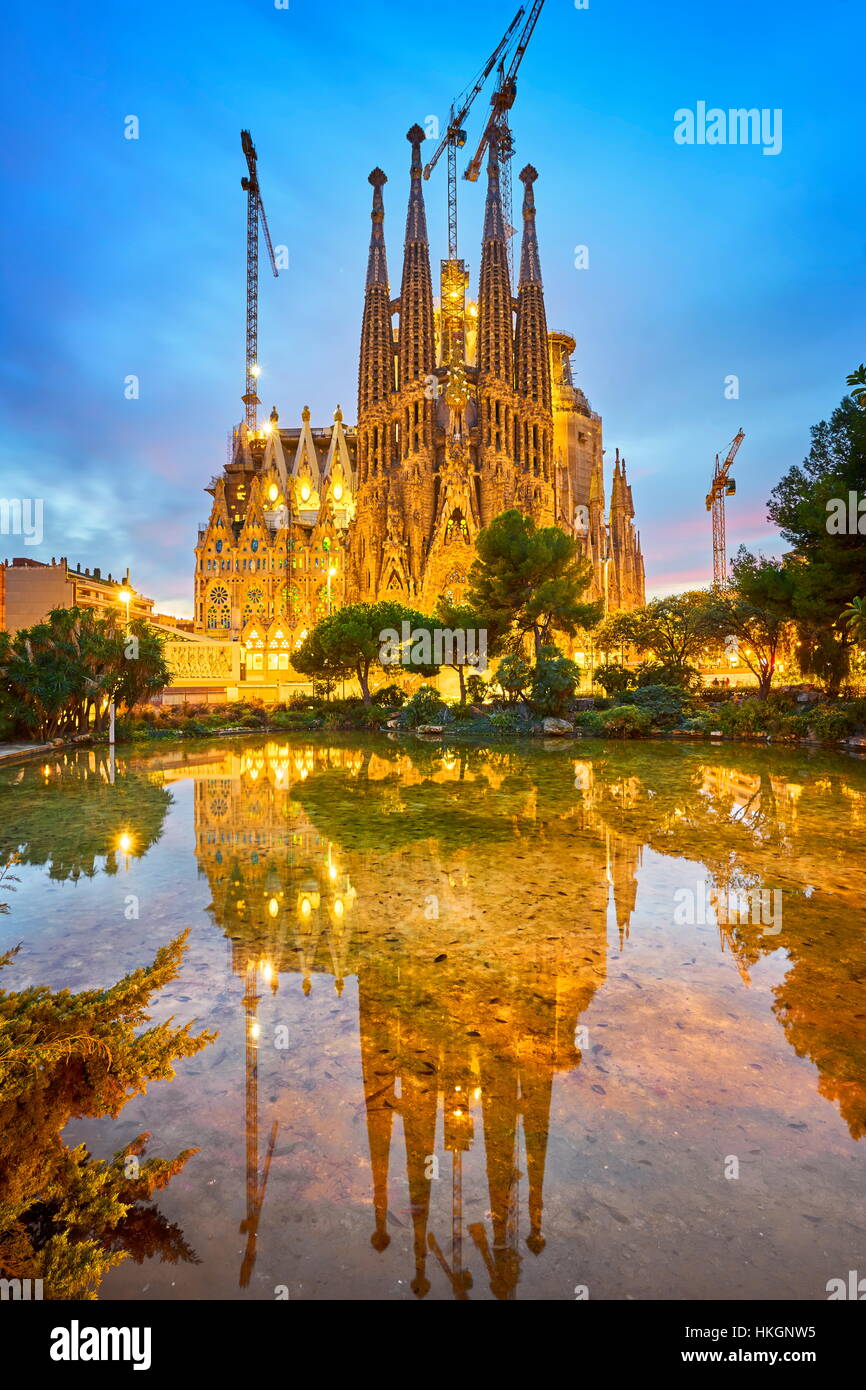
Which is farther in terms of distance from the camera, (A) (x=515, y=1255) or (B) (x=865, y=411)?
(B) (x=865, y=411)

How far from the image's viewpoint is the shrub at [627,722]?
23906 millimetres

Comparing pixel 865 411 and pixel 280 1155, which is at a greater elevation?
pixel 865 411

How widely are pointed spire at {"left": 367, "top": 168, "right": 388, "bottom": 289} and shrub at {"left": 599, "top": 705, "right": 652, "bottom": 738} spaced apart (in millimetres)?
49164

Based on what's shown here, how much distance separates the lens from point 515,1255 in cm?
203

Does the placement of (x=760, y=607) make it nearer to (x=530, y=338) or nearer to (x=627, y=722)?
(x=627, y=722)

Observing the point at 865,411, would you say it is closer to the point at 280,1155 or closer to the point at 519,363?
the point at 280,1155

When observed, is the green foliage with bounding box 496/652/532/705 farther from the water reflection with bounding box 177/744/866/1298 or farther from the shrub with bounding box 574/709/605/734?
the water reflection with bounding box 177/744/866/1298

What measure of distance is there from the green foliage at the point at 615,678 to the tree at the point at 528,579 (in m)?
2.44

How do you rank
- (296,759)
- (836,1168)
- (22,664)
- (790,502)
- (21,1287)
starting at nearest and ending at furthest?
(21,1287) < (836,1168) < (296,759) < (22,664) < (790,502)

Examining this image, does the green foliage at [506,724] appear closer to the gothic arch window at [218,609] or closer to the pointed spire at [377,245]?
the gothic arch window at [218,609]

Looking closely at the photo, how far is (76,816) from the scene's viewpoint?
9.23m

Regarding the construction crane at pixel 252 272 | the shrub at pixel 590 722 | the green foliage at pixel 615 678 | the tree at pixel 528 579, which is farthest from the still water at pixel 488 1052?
the construction crane at pixel 252 272

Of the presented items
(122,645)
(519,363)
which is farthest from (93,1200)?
(519,363)

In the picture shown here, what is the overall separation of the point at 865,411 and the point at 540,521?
3627 centimetres
